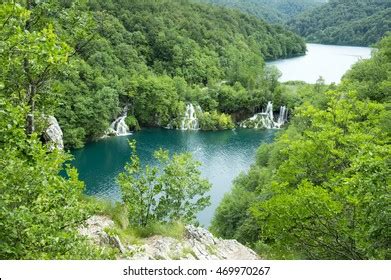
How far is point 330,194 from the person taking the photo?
1377 cm

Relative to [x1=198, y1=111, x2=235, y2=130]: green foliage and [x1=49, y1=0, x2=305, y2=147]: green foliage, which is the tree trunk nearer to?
[x1=49, y1=0, x2=305, y2=147]: green foliage

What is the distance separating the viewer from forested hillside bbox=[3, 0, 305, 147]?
61406mm

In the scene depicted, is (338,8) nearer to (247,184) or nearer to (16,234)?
(247,184)

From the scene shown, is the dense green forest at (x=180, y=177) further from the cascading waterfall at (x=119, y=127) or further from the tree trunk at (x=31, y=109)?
the cascading waterfall at (x=119, y=127)

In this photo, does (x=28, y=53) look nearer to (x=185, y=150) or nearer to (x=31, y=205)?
(x=31, y=205)

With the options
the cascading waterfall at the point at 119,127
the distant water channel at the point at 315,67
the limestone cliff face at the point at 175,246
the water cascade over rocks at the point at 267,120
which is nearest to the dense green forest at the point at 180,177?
the limestone cliff face at the point at 175,246

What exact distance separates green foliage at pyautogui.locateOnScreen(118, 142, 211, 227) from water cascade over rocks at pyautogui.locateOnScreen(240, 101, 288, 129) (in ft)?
168

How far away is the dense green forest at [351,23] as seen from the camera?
13900 cm

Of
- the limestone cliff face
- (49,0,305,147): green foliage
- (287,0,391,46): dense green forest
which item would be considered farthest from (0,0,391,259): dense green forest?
(287,0,391,46): dense green forest

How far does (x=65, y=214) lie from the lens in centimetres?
742

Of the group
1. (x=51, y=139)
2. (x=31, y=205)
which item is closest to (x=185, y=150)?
(x=51, y=139)

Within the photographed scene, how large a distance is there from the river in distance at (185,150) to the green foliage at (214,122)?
1.79 meters

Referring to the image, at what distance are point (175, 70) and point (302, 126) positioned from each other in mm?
58410

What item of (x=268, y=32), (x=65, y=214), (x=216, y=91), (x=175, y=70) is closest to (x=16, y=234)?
(x=65, y=214)
